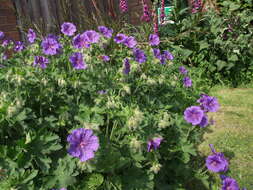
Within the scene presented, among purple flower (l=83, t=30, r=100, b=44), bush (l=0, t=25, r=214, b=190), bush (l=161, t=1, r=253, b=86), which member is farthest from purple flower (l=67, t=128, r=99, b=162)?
bush (l=161, t=1, r=253, b=86)

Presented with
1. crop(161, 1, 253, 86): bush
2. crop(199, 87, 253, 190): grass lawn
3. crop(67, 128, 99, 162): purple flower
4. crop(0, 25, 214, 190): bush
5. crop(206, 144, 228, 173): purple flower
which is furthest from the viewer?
crop(161, 1, 253, 86): bush

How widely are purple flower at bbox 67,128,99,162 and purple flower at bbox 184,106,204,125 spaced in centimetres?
67

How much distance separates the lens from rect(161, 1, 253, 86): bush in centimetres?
452

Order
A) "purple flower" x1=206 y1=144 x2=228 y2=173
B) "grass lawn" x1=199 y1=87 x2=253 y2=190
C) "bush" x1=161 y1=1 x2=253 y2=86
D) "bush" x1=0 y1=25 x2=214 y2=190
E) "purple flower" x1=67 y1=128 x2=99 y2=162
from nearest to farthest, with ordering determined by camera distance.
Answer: "purple flower" x1=67 y1=128 x2=99 y2=162 < "bush" x1=0 y1=25 x2=214 y2=190 < "purple flower" x1=206 y1=144 x2=228 y2=173 < "grass lawn" x1=199 y1=87 x2=253 y2=190 < "bush" x1=161 y1=1 x2=253 y2=86

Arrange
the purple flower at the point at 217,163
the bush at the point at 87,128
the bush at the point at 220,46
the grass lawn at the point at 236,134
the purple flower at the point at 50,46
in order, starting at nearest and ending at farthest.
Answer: the bush at the point at 87,128 < the purple flower at the point at 217,163 < the purple flower at the point at 50,46 < the grass lawn at the point at 236,134 < the bush at the point at 220,46

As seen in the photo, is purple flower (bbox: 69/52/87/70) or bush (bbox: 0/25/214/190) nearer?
bush (bbox: 0/25/214/190)

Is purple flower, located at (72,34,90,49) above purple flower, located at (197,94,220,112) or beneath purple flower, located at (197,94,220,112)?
above

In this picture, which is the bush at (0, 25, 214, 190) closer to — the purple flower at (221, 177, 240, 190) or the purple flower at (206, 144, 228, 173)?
the purple flower at (206, 144, 228, 173)

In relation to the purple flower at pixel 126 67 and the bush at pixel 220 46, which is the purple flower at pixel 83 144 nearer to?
the purple flower at pixel 126 67

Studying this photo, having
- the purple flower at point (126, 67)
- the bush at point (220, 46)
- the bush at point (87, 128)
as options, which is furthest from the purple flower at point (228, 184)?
the bush at point (220, 46)

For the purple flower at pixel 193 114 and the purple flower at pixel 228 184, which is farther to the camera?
the purple flower at pixel 193 114

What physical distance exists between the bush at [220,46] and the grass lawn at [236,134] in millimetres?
480

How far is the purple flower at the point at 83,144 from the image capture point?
1.25 m

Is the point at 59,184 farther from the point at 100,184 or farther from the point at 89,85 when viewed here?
the point at 89,85
